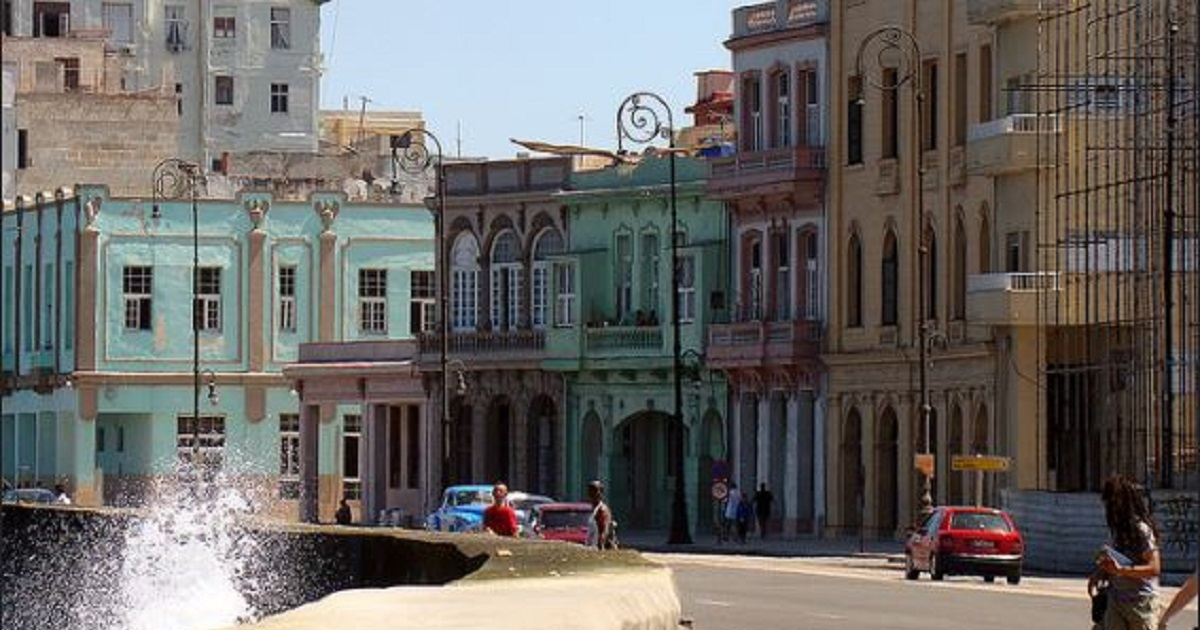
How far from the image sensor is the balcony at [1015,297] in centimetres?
7050

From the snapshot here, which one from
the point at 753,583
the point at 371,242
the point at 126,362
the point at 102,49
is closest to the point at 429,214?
the point at 371,242

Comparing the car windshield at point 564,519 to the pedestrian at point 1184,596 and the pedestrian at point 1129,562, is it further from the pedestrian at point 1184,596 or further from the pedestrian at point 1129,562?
the pedestrian at point 1184,596

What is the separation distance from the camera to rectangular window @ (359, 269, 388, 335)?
114m

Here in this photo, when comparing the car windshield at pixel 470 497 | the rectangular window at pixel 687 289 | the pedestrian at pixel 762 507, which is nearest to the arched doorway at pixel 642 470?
the rectangular window at pixel 687 289

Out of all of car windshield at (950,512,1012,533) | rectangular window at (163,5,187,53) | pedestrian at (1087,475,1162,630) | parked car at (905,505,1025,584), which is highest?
rectangular window at (163,5,187,53)

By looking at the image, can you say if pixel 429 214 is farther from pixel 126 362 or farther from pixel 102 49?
pixel 102 49

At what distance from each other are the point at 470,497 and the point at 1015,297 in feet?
36.2

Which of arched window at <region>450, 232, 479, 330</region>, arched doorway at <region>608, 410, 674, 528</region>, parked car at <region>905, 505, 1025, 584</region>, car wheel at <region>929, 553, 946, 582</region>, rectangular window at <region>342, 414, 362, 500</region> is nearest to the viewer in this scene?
parked car at <region>905, 505, 1025, 584</region>

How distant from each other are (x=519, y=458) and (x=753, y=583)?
146 ft

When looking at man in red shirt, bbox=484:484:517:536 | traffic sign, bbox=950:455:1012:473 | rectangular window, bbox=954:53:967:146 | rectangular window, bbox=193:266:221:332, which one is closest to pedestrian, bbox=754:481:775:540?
rectangular window, bbox=954:53:967:146

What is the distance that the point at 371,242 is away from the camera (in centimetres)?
11350

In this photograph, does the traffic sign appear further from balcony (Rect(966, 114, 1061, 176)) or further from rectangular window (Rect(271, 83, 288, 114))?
rectangular window (Rect(271, 83, 288, 114))

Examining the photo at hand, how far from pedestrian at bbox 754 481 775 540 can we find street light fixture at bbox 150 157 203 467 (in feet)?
70.4

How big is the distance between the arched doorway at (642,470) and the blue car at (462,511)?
73.7 feet
